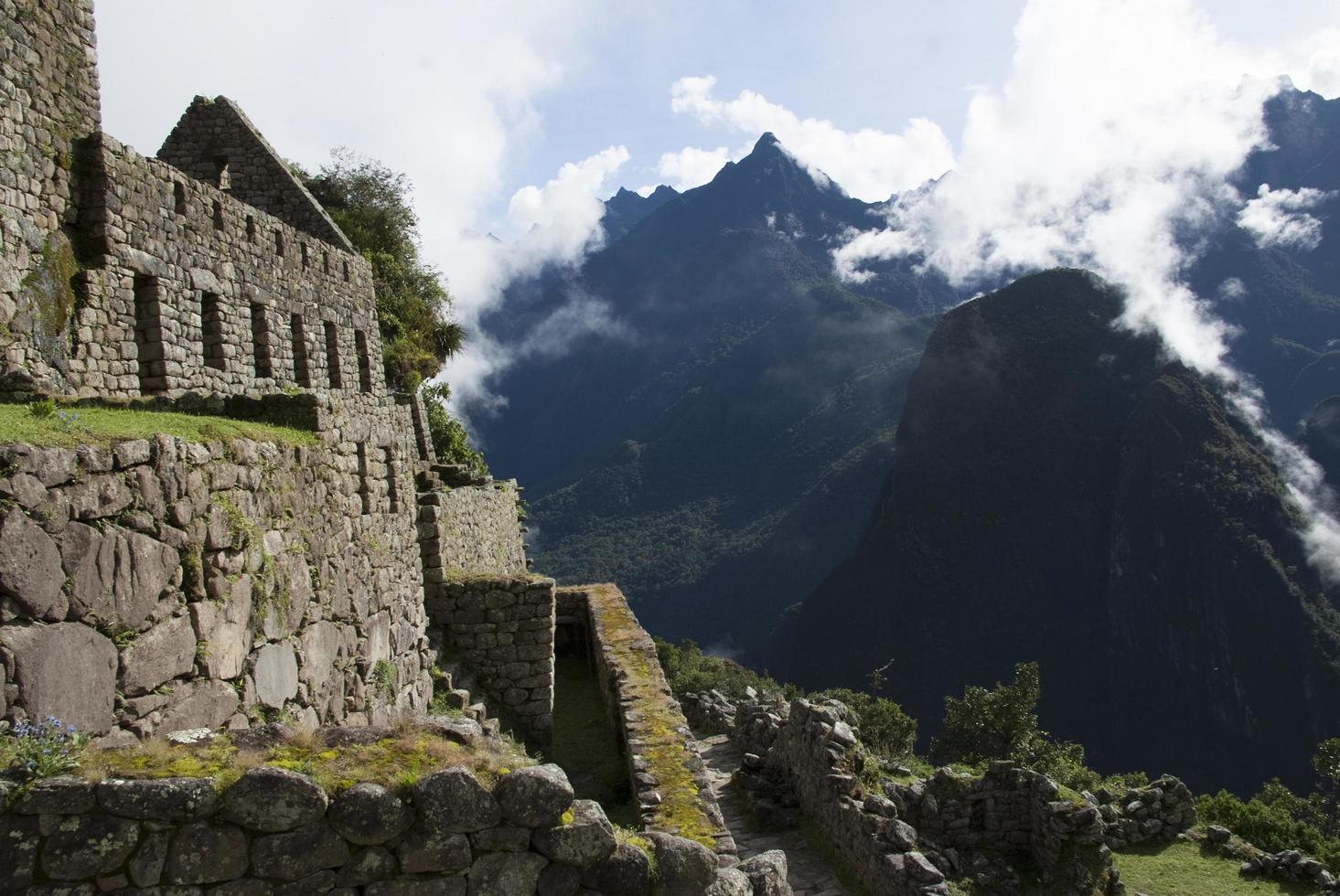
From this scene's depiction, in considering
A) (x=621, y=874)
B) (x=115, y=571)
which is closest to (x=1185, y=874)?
(x=621, y=874)

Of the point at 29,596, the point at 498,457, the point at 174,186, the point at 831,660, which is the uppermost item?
the point at 498,457

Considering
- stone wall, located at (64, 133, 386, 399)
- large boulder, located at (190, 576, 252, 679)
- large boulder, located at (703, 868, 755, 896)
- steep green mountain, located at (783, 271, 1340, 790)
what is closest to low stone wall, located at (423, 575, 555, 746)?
stone wall, located at (64, 133, 386, 399)

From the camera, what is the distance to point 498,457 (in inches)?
7628

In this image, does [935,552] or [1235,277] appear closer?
[935,552]

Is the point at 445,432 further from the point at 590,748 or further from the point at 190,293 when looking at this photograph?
the point at 590,748

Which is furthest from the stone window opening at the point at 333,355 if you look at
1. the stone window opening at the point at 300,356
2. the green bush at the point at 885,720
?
the green bush at the point at 885,720

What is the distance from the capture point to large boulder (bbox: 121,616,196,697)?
4.24 meters

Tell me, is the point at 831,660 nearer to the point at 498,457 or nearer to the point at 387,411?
the point at 498,457

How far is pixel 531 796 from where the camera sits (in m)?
3.75

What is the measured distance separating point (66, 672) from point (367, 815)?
1425mm

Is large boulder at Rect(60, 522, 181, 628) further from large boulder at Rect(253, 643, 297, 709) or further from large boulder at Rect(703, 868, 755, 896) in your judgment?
large boulder at Rect(703, 868, 755, 896)

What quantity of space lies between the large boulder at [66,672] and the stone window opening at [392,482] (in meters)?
4.92

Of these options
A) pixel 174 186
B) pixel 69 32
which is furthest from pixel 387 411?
pixel 69 32

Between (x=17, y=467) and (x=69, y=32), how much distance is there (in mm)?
7875
